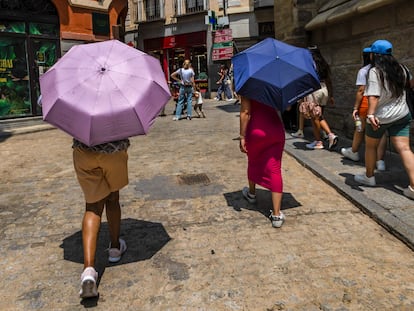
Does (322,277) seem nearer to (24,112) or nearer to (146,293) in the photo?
(146,293)

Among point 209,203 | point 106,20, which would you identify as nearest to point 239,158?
point 209,203

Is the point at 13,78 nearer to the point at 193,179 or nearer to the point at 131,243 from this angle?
the point at 193,179

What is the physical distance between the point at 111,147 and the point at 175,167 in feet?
11.6

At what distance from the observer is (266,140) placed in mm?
3961

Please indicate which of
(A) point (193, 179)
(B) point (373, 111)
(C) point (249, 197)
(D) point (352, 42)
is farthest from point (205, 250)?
(D) point (352, 42)

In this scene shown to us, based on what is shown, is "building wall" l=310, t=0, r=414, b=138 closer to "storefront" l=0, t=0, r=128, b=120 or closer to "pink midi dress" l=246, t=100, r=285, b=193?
"pink midi dress" l=246, t=100, r=285, b=193

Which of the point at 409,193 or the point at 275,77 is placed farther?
the point at 409,193

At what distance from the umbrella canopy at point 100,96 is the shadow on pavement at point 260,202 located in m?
2.07

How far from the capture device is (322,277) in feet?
9.74

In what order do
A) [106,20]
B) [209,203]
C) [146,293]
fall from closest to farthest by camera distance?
[146,293] → [209,203] → [106,20]

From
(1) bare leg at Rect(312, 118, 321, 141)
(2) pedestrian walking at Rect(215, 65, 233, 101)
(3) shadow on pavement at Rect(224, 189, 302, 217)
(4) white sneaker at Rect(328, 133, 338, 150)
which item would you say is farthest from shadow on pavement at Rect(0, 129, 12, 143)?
(2) pedestrian walking at Rect(215, 65, 233, 101)

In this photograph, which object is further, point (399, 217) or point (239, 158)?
point (239, 158)

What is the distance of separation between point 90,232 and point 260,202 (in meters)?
2.26

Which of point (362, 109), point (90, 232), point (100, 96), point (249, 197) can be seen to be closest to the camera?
point (100, 96)
